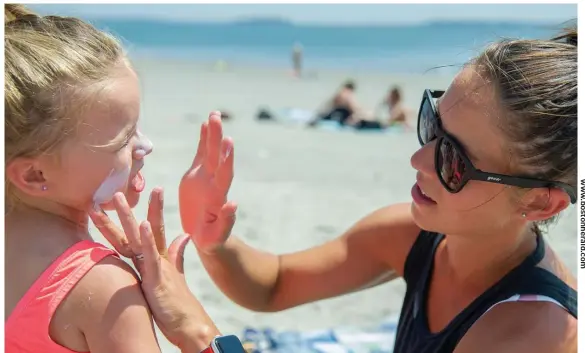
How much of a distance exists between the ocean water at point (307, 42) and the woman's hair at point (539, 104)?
681 inches

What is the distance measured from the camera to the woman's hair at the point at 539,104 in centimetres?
194

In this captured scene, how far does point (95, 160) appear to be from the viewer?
1.70 metres

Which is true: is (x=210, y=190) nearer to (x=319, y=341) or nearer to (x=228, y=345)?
(x=228, y=345)

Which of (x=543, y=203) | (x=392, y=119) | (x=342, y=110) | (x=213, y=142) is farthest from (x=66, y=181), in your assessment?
(x=392, y=119)

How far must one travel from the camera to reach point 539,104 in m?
1.94

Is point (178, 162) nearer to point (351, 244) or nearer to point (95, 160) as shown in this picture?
point (351, 244)

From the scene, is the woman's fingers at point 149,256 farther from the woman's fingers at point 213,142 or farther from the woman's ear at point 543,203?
the woman's ear at point 543,203

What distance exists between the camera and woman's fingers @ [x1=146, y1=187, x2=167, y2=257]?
1.77 metres

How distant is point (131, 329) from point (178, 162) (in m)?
6.12

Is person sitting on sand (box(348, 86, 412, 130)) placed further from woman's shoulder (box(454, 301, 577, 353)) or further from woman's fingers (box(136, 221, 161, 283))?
woman's fingers (box(136, 221, 161, 283))

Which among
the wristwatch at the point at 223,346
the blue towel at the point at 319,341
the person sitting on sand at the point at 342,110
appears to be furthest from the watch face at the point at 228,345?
the person sitting on sand at the point at 342,110

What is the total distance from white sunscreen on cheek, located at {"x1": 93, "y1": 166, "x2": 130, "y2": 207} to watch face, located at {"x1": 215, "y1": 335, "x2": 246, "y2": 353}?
416 mm

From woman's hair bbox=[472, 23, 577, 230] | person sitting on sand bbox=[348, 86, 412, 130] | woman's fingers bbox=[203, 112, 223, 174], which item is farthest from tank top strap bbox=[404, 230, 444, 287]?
person sitting on sand bbox=[348, 86, 412, 130]

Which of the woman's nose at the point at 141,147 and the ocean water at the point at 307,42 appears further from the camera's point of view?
the ocean water at the point at 307,42
